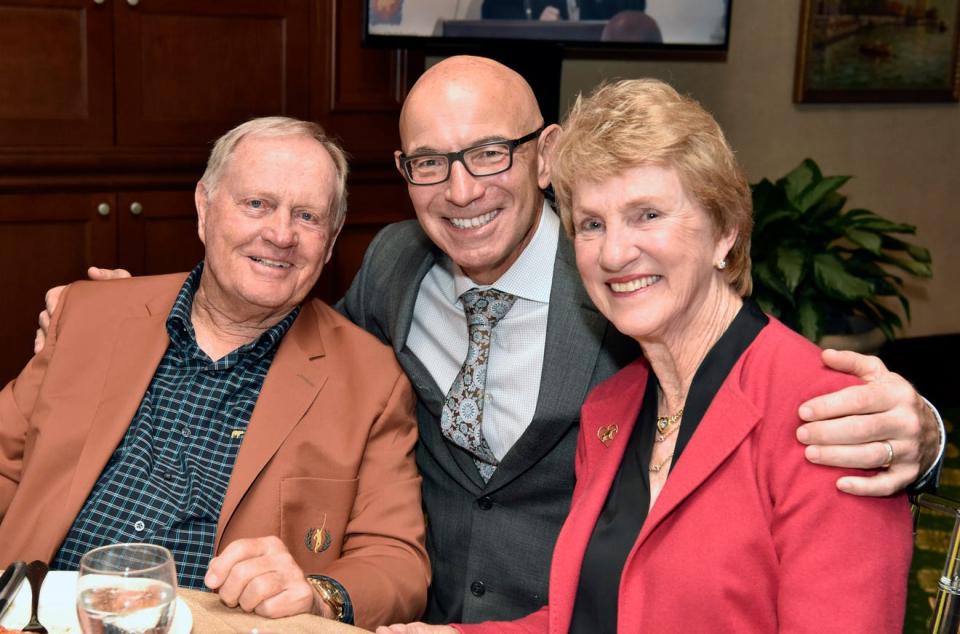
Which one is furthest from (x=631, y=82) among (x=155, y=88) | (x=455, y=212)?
(x=155, y=88)

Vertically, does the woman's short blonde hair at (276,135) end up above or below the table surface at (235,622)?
above

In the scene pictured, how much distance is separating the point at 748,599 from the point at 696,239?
52 centimetres

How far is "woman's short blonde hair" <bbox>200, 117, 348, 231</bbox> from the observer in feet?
6.94

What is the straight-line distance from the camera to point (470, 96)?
212 centimetres

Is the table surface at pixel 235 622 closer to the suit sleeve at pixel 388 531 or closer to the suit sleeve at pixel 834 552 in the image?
the suit sleeve at pixel 388 531

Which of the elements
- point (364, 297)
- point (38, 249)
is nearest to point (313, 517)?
point (364, 297)

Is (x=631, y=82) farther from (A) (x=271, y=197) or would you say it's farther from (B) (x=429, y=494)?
(B) (x=429, y=494)

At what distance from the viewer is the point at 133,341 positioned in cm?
210

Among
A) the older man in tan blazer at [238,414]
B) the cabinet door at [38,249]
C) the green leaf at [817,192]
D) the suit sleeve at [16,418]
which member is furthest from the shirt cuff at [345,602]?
the green leaf at [817,192]

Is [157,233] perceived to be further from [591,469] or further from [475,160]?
[591,469]

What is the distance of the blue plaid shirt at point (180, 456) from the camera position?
1.91 meters

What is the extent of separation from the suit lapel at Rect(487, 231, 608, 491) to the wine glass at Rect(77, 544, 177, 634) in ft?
3.04

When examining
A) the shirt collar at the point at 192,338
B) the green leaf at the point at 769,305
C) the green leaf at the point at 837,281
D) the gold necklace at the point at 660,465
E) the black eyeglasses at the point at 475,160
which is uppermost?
the black eyeglasses at the point at 475,160

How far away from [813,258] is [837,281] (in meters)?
0.14
